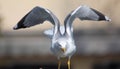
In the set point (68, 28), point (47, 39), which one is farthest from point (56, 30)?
point (47, 39)

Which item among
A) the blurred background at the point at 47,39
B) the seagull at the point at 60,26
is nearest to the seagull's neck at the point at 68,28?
the seagull at the point at 60,26

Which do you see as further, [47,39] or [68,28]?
[47,39]

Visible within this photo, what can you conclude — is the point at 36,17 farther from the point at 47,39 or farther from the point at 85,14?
the point at 47,39

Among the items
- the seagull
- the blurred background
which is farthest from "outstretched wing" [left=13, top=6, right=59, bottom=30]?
the blurred background

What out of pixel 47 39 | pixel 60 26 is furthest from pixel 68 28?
pixel 47 39

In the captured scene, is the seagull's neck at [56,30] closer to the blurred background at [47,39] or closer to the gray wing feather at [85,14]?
the gray wing feather at [85,14]

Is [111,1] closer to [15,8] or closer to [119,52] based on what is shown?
[119,52]

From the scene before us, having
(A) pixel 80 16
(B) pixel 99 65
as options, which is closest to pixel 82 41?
(B) pixel 99 65

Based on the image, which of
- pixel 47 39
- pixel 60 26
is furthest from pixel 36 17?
pixel 47 39

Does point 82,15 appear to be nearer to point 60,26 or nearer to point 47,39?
point 60,26
